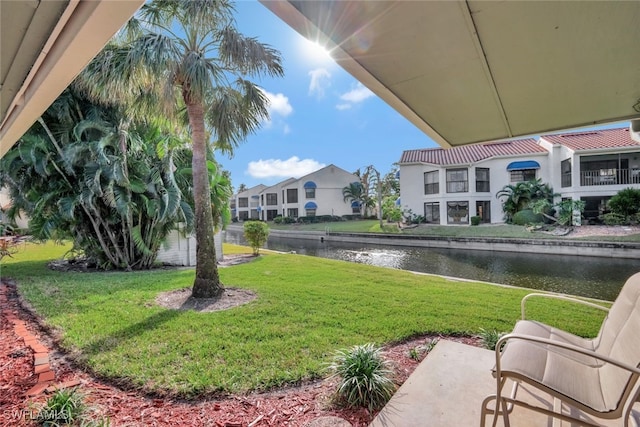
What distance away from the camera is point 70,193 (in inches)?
327

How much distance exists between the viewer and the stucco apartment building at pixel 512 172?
1817cm

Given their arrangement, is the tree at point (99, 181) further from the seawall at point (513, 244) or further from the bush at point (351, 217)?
the bush at point (351, 217)

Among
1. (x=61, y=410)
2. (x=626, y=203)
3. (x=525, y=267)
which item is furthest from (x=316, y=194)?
(x=61, y=410)

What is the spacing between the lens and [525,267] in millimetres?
11305

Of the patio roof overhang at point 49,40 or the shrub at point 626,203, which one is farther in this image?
the shrub at point 626,203

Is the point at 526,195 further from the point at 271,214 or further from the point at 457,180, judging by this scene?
the point at 271,214

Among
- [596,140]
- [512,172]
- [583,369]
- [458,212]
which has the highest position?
[596,140]

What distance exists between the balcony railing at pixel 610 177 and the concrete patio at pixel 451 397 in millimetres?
21477

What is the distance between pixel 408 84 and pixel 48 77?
2.27 metres

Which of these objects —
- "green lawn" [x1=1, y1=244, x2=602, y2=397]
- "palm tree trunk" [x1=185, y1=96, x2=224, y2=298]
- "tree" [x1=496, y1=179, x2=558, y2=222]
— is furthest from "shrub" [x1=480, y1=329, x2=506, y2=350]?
"tree" [x1=496, y1=179, x2=558, y2=222]

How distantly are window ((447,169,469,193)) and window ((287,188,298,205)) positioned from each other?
20.2m

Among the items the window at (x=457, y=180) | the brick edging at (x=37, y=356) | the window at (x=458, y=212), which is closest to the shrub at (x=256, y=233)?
the brick edging at (x=37, y=356)

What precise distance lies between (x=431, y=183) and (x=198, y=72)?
71.8 feet

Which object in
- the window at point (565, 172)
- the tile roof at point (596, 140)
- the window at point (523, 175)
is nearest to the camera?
the tile roof at point (596, 140)
